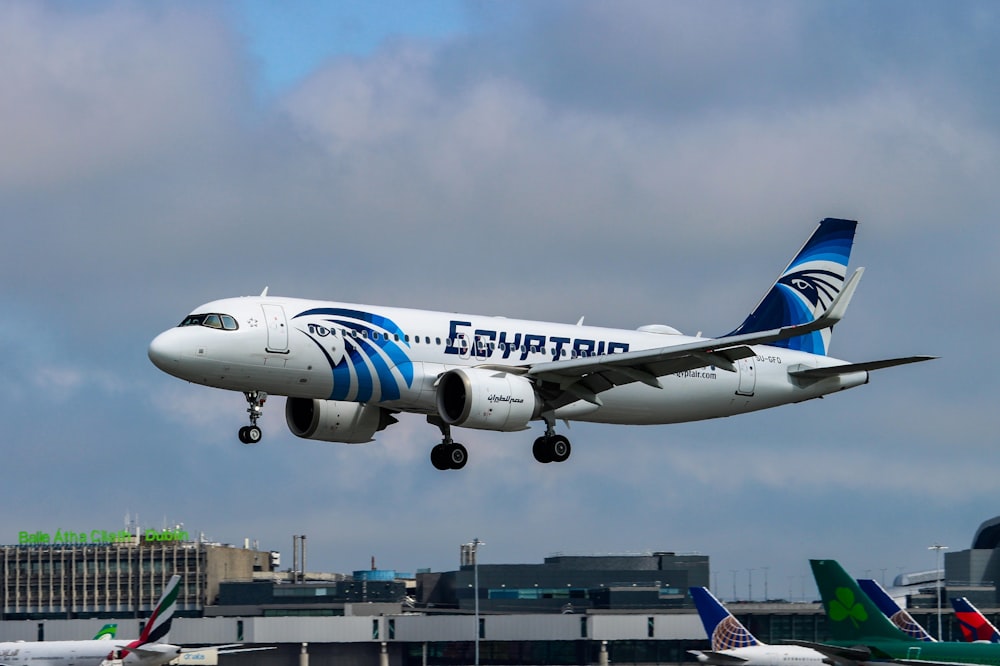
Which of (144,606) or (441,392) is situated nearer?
(441,392)

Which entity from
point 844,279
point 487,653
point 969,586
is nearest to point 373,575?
point 487,653

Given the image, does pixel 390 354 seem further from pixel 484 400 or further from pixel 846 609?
pixel 846 609

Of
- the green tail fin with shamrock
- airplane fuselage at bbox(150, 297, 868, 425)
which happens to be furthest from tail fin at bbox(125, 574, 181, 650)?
the green tail fin with shamrock

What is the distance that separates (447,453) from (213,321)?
10.8 m

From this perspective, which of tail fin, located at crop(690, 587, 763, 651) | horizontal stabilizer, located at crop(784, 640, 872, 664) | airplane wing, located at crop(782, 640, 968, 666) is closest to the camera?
airplane wing, located at crop(782, 640, 968, 666)

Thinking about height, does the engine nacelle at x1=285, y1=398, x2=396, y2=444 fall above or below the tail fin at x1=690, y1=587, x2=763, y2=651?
above

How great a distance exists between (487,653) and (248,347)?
72189 millimetres

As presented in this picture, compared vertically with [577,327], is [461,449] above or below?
below

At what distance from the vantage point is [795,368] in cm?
6744

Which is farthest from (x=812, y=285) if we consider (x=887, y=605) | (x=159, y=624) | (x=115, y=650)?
(x=115, y=650)

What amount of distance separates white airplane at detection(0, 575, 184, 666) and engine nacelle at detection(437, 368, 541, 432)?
2712 cm

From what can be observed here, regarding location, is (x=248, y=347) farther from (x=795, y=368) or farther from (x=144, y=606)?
(x=144, y=606)

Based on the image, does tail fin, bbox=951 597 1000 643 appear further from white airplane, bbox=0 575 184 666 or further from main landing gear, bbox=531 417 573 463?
white airplane, bbox=0 575 184 666

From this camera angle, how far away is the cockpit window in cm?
5547
